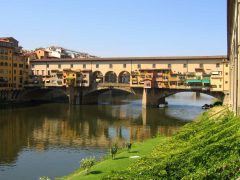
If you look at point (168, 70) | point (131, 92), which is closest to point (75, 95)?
point (131, 92)

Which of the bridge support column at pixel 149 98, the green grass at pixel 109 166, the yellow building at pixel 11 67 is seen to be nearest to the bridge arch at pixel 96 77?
the bridge support column at pixel 149 98

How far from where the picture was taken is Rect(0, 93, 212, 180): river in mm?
31734

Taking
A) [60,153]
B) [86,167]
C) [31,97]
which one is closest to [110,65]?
[31,97]

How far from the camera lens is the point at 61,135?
160ft

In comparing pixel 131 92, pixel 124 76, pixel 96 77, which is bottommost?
pixel 131 92

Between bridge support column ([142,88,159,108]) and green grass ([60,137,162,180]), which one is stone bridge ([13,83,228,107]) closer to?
bridge support column ([142,88,159,108])

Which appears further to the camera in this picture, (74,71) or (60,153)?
(74,71)

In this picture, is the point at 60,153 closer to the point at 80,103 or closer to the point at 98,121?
the point at 98,121

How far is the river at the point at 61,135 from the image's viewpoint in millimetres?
31734

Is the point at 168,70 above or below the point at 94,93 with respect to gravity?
above

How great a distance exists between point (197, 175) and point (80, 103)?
8057 cm

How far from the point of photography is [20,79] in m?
99.0

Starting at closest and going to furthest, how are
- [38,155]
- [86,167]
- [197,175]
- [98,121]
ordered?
1. [197,175]
2. [86,167]
3. [38,155]
4. [98,121]

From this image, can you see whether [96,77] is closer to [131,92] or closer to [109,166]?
[131,92]
